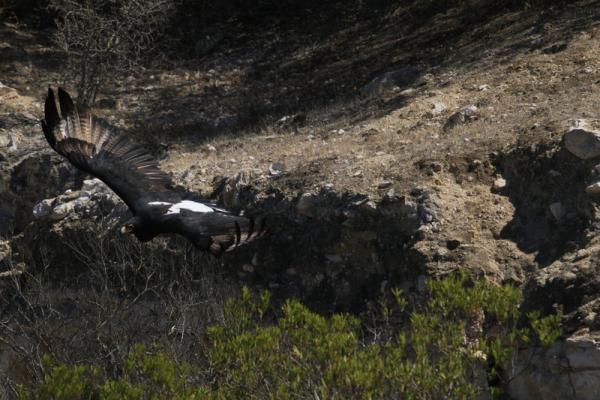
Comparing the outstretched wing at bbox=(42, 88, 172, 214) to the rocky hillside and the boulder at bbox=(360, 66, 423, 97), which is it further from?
the boulder at bbox=(360, 66, 423, 97)

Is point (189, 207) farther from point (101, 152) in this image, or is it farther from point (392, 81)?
point (392, 81)

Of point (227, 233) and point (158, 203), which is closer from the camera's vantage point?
point (227, 233)

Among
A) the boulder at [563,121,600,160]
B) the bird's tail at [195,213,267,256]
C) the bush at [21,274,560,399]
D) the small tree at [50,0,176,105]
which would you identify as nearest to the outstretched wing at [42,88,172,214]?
the bird's tail at [195,213,267,256]

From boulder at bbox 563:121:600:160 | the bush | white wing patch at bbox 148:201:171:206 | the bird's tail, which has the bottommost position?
boulder at bbox 563:121:600:160

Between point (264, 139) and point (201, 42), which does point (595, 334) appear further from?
point (201, 42)

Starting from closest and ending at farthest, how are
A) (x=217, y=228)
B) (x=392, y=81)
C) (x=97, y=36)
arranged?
(x=217, y=228)
(x=392, y=81)
(x=97, y=36)

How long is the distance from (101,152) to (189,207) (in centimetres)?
119

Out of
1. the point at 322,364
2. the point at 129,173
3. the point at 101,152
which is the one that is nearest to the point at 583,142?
the point at 129,173

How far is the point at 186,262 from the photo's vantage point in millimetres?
11617

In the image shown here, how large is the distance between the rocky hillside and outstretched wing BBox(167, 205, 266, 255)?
1.65 meters

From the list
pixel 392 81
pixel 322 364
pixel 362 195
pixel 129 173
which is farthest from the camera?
pixel 392 81

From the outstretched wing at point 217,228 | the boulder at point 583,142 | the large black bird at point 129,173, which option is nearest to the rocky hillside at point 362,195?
the boulder at point 583,142

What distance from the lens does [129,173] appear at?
→ 930 centimetres

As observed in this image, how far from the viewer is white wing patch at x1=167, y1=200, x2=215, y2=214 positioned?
28.1 feet
